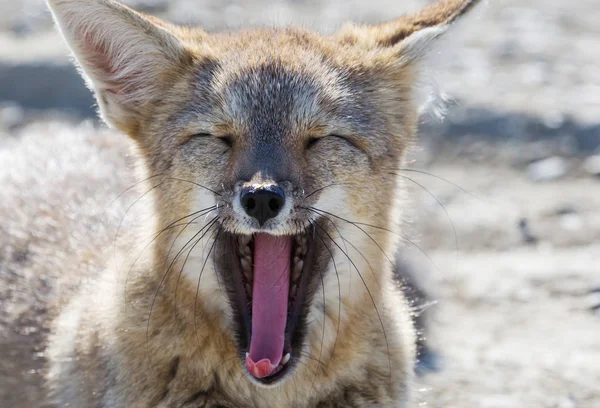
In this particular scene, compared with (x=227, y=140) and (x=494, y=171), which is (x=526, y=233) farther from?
(x=227, y=140)

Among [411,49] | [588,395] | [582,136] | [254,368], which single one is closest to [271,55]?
[411,49]

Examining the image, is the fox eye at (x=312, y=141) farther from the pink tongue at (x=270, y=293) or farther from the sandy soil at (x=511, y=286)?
the sandy soil at (x=511, y=286)

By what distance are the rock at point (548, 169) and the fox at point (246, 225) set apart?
3260 millimetres

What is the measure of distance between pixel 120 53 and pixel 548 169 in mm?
4355

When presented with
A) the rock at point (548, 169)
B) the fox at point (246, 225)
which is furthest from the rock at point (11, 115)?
the rock at point (548, 169)

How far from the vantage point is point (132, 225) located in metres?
4.81

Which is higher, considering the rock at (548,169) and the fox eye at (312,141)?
the rock at (548,169)

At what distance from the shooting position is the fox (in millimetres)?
3988

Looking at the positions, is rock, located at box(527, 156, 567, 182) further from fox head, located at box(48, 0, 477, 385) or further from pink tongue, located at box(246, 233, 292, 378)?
pink tongue, located at box(246, 233, 292, 378)

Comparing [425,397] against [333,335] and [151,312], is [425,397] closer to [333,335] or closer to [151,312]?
[333,335]

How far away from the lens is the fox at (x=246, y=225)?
3988mm

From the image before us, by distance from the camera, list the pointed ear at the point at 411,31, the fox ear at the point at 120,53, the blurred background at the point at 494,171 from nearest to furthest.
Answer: the fox ear at the point at 120,53 → the pointed ear at the point at 411,31 → the blurred background at the point at 494,171

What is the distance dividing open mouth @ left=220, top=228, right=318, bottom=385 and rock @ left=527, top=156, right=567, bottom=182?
405cm

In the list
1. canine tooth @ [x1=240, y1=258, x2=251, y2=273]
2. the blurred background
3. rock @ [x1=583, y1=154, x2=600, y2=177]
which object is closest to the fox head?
canine tooth @ [x1=240, y1=258, x2=251, y2=273]
